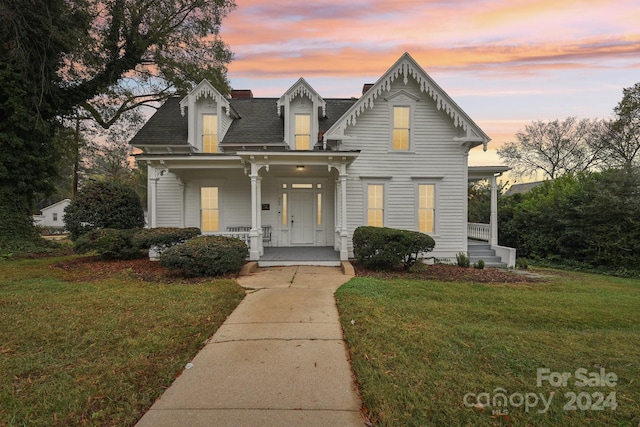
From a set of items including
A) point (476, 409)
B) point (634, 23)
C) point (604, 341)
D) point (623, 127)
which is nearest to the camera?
point (476, 409)

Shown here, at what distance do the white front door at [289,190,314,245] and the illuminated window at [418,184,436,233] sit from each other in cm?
432

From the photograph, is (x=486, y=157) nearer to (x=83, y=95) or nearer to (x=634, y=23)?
(x=634, y=23)

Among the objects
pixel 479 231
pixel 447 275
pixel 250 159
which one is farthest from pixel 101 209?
pixel 479 231

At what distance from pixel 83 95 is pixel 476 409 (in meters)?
18.7

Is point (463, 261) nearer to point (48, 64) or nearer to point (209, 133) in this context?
point (209, 133)

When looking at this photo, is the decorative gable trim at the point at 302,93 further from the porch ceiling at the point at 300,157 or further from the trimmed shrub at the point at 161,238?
the trimmed shrub at the point at 161,238

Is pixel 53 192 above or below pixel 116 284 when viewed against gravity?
above

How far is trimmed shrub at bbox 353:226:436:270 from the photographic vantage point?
343 inches

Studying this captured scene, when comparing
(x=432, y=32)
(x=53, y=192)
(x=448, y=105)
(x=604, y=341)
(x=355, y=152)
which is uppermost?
(x=432, y=32)

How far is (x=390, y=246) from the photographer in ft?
28.7

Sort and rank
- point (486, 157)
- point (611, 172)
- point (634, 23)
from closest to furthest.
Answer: point (634, 23), point (611, 172), point (486, 157)

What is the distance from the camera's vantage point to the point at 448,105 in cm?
1139

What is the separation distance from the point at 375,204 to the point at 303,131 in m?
4.29

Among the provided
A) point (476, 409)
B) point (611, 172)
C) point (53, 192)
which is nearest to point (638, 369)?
point (476, 409)
